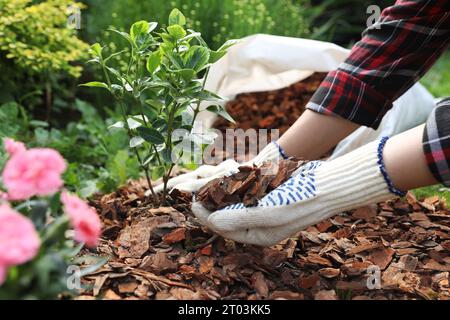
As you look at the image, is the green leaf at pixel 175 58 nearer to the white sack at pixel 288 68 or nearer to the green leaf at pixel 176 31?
the green leaf at pixel 176 31

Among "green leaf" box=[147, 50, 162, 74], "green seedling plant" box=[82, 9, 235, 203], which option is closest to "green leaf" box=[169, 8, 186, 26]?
"green seedling plant" box=[82, 9, 235, 203]

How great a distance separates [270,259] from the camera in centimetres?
139

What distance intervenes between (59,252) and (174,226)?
0.53 meters

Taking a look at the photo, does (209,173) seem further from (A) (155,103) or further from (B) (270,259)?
(B) (270,259)

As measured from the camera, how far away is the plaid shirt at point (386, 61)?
158 cm

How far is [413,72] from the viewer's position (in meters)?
1.67

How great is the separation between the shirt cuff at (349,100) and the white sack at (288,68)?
0.58 metres

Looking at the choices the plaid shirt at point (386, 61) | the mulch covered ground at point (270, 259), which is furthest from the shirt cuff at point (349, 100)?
the mulch covered ground at point (270, 259)

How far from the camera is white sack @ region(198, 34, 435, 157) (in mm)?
2346

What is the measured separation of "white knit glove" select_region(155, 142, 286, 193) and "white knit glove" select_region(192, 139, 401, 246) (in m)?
0.30

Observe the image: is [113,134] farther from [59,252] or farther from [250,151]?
[59,252]

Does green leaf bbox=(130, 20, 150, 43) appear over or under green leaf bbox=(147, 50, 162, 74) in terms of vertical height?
over

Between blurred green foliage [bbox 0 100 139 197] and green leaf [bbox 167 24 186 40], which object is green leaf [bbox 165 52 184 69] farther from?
blurred green foliage [bbox 0 100 139 197]

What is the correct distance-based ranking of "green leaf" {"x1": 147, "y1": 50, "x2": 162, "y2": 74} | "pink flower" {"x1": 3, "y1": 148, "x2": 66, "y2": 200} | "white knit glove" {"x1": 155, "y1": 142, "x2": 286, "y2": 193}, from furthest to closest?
"white knit glove" {"x1": 155, "y1": 142, "x2": 286, "y2": 193}
"green leaf" {"x1": 147, "y1": 50, "x2": 162, "y2": 74}
"pink flower" {"x1": 3, "y1": 148, "x2": 66, "y2": 200}
